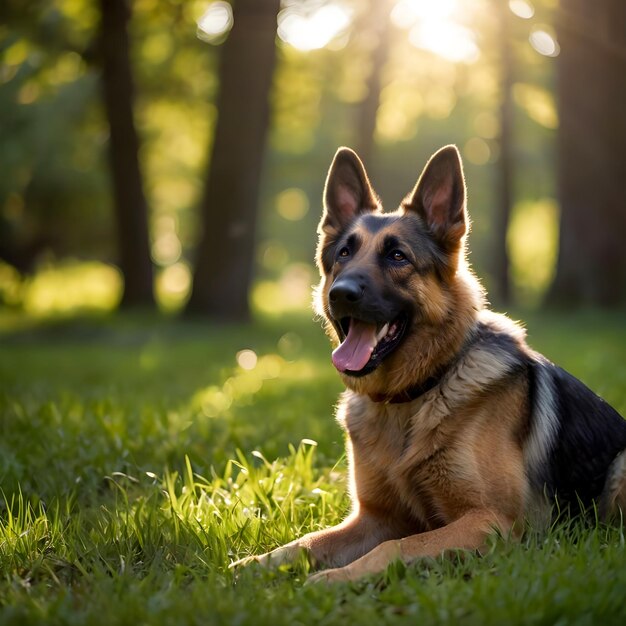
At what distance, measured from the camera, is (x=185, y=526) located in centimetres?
400

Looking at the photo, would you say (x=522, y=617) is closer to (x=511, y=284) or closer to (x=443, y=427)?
(x=443, y=427)

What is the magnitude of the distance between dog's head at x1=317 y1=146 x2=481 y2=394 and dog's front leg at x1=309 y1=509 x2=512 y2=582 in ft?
2.88

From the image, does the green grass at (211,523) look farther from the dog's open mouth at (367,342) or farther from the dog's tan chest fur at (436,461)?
the dog's open mouth at (367,342)

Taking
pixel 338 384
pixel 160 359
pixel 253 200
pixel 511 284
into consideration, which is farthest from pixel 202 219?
pixel 511 284

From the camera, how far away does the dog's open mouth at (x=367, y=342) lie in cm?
428

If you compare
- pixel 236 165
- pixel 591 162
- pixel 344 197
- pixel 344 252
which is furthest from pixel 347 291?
pixel 591 162

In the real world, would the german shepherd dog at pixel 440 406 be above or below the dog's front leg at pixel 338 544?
above

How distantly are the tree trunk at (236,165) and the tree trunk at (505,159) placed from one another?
8195 millimetres

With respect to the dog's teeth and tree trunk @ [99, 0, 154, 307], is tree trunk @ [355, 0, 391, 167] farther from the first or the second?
the dog's teeth

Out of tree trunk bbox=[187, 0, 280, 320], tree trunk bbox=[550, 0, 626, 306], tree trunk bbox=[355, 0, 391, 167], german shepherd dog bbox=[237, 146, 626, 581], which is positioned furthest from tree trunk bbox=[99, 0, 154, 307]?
german shepherd dog bbox=[237, 146, 626, 581]

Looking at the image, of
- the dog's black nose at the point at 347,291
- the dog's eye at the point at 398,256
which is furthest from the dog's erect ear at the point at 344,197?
the dog's black nose at the point at 347,291

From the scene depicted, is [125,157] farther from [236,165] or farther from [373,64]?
[373,64]

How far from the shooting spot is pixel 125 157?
1828 centimetres

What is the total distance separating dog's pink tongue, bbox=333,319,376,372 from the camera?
14.0ft
